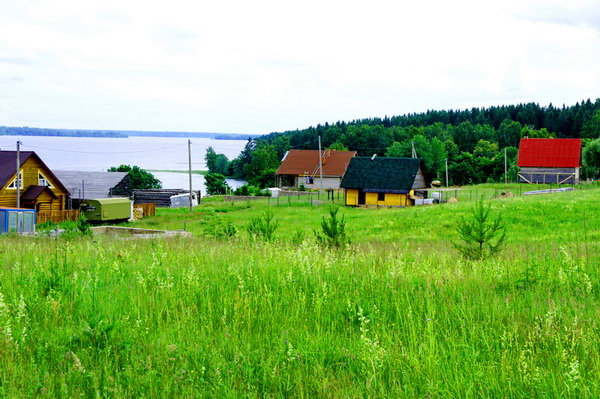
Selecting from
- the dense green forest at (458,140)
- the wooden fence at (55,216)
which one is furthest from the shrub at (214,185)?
the wooden fence at (55,216)

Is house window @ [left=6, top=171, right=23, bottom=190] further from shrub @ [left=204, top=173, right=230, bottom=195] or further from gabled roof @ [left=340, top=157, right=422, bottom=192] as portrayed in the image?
shrub @ [left=204, top=173, right=230, bottom=195]

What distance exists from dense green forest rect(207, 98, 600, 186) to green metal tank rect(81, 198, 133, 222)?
52535 mm

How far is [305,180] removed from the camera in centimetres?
9356

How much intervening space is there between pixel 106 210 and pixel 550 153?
6221cm

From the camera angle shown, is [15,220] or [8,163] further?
[8,163]

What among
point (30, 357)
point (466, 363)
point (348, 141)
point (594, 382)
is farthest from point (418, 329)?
point (348, 141)

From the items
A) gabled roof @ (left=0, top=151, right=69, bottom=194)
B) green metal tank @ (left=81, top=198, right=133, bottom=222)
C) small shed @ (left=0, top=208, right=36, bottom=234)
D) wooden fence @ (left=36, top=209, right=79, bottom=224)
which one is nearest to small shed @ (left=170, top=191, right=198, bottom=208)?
green metal tank @ (left=81, top=198, right=133, bottom=222)

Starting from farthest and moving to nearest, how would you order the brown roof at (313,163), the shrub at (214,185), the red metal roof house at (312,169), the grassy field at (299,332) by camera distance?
the shrub at (214,185)
the red metal roof house at (312,169)
the brown roof at (313,163)
the grassy field at (299,332)

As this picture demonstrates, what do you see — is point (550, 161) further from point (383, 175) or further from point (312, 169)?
point (312, 169)

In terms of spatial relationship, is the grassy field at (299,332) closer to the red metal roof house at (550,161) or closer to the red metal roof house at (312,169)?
the red metal roof house at (550,161)

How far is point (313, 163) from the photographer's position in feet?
306

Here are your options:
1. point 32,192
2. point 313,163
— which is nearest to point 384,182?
point 32,192

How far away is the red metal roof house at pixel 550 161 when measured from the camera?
76875 millimetres

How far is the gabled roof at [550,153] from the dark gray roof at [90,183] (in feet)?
187
